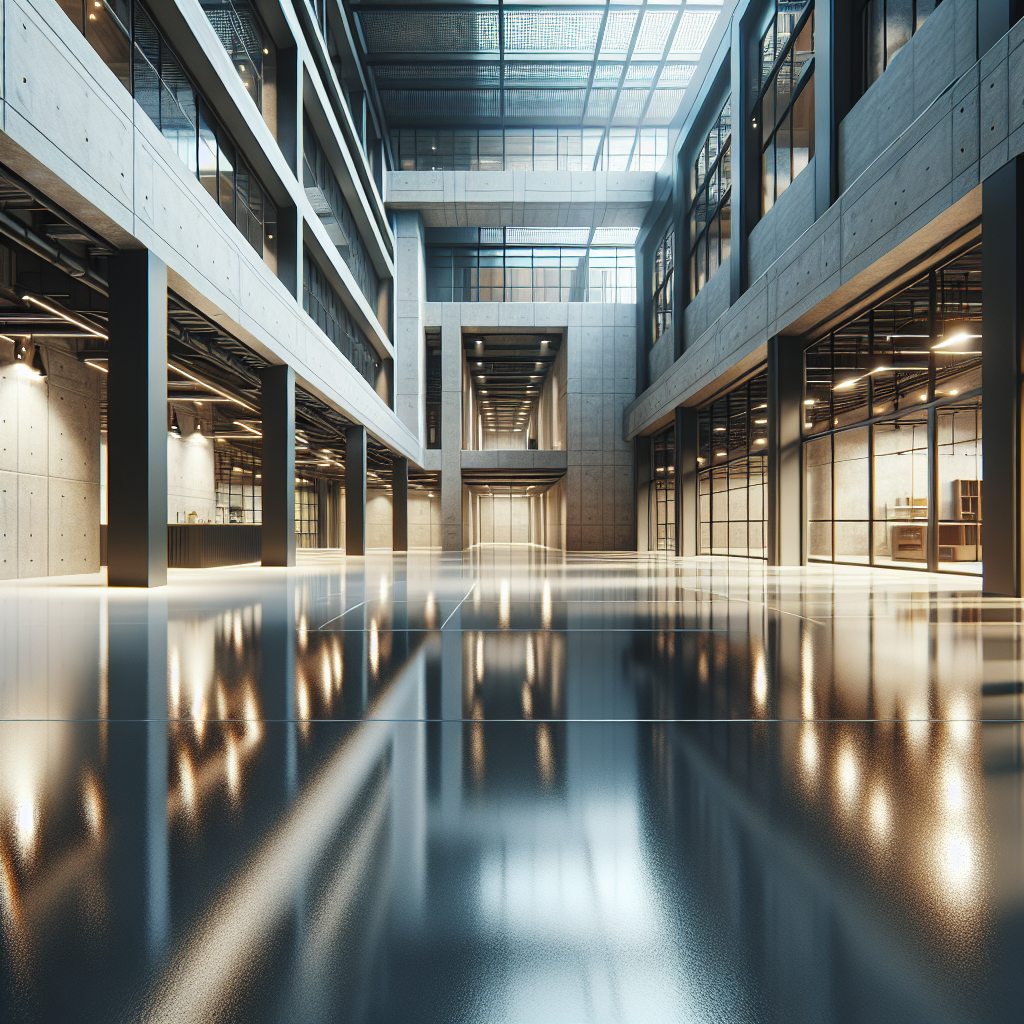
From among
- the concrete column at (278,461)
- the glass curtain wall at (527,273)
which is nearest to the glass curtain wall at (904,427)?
the concrete column at (278,461)

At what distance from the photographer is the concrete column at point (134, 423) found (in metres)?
11.9

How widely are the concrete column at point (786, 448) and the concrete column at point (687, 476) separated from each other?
420 inches

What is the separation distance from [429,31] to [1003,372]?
3068 cm

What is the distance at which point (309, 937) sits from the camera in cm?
166

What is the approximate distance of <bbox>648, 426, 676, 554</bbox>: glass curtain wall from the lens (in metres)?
38.6

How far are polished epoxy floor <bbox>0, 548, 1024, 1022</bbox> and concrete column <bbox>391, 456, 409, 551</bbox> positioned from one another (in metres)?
33.9

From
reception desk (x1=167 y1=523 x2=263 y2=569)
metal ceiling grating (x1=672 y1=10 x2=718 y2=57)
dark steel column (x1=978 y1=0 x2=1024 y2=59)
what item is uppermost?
metal ceiling grating (x1=672 y1=10 x2=718 y2=57)

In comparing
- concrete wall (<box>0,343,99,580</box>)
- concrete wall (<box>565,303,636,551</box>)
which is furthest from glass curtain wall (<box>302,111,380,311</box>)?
concrete wall (<box>565,303,636,551</box>)

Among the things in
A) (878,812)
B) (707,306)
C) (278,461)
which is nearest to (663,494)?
(707,306)

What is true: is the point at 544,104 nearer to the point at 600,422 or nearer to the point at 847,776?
the point at 600,422

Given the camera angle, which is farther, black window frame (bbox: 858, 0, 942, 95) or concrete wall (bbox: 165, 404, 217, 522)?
concrete wall (bbox: 165, 404, 217, 522)

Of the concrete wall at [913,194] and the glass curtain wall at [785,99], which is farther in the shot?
the glass curtain wall at [785,99]

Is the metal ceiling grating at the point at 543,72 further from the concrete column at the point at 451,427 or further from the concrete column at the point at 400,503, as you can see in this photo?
the concrete column at the point at 400,503

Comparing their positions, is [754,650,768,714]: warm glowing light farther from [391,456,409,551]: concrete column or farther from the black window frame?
[391,456,409,551]: concrete column
